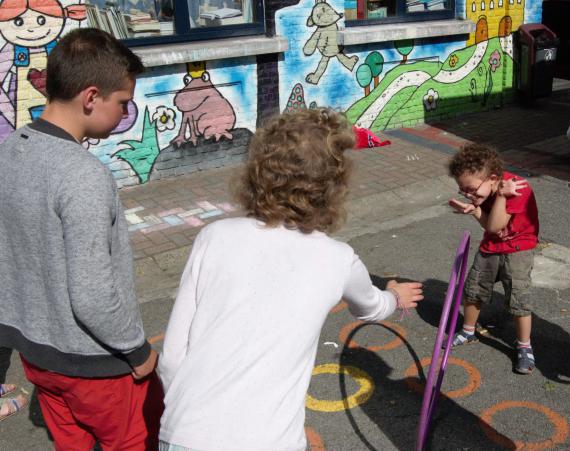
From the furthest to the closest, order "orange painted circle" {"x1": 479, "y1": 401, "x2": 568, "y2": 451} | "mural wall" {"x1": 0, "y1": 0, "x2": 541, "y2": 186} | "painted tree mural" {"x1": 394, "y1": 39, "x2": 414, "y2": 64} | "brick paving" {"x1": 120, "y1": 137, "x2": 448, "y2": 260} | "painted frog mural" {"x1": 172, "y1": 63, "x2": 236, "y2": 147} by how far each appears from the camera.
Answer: "painted tree mural" {"x1": 394, "y1": 39, "x2": 414, "y2": 64} → "painted frog mural" {"x1": 172, "y1": 63, "x2": 236, "y2": 147} → "mural wall" {"x1": 0, "y1": 0, "x2": 541, "y2": 186} → "brick paving" {"x1": 120, "y1": 137, "x2": 448, "y2": 260} → "orange painted circle" {"x1": 479, "y1": 401, "x2": 568, "y2": 451}

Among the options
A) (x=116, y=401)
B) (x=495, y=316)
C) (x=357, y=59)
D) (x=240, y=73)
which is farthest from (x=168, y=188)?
(x=116, y=401)

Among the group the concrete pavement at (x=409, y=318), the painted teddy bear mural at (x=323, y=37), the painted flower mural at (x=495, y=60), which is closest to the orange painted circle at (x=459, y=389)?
the concrete pavement at (x=409, y=318)

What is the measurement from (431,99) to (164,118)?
4.43 metres

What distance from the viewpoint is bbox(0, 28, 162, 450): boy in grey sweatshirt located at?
1.94 metres

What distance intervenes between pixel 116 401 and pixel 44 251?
1.99 feet

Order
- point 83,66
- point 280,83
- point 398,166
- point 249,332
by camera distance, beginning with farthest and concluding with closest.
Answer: point 280,83, point 398,166, point 83,66, point 249,332

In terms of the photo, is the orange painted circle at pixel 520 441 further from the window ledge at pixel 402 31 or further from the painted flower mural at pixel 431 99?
the painted flower mural at pixel 431 99

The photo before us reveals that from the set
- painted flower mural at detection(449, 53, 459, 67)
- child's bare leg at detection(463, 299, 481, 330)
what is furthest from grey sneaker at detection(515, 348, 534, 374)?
painted flower mural at detection(449, 53, 459, 67)

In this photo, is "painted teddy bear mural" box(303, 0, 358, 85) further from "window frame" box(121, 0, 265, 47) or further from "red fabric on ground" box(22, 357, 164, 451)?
"red fabric on ground" box(22, 357, 164, 451)

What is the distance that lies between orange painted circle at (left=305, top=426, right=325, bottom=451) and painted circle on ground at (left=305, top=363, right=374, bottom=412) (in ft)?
0.60

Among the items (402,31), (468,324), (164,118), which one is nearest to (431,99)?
(402,31)

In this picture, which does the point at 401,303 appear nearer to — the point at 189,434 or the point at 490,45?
the point at 189,434

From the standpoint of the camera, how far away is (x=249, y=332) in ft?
5.88

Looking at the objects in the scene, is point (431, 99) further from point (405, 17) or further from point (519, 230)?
point (519, 230)
